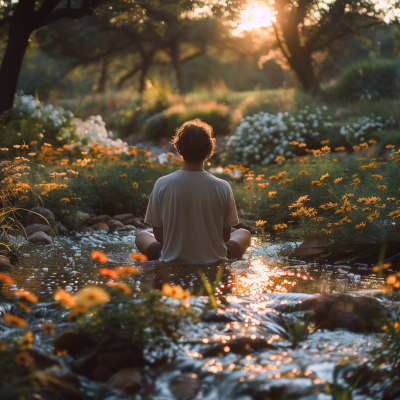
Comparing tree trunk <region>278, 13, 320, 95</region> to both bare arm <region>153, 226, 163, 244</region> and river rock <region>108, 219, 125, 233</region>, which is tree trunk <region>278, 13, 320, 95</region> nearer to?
river rock <region>108, 219, 125, 233</region>

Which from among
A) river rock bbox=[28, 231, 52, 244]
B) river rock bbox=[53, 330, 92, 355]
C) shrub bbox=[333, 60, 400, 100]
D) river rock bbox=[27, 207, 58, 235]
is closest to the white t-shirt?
A: river rock bbox=[53, 330, 92, 355]

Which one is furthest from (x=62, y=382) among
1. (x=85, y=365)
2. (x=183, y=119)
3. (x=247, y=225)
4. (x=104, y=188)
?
(x=183, y=119)

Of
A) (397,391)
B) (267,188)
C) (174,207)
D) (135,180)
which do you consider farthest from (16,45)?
(397,391)

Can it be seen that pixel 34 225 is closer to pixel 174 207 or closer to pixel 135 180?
pixel 135 180

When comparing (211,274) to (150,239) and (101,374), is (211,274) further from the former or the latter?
(101,374)

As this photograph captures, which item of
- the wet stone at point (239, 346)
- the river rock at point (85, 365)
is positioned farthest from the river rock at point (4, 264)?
the wet stone at point (239, 346)

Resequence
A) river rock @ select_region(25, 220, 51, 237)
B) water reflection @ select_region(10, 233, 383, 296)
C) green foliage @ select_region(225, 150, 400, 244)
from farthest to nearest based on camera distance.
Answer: river rock @ select_region(25, 220, 51, 237) → green foliage @ select_region(225, 150, 400, 244) → water reflection @ select_region(10, 233, 383, 296)

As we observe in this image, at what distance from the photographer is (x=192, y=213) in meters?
3.49

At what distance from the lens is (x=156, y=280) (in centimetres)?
351

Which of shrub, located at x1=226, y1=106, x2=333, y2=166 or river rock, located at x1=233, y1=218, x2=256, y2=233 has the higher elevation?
shrub, located at x1=226, y1=106, x2=333, y2=166

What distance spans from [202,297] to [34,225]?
126 inches

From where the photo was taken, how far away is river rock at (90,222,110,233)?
5.94 metres

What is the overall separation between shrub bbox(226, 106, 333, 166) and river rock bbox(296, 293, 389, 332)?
7064 mm

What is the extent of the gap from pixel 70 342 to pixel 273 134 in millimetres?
9011
